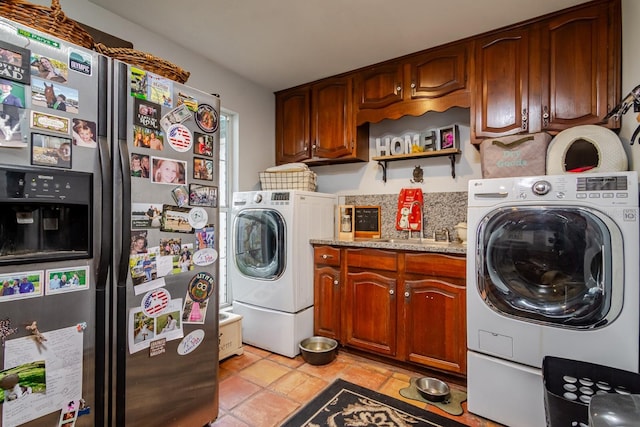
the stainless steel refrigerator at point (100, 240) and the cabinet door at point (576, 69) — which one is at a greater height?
the cabinet door at point (576, 69)

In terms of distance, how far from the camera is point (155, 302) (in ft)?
4.55

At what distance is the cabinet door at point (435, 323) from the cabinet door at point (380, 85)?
157 centimetres

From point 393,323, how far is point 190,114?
1.92m

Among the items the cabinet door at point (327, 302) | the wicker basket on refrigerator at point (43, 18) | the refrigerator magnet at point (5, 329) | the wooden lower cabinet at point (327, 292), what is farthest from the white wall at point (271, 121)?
the refrigerator magnet at point (5, 329)

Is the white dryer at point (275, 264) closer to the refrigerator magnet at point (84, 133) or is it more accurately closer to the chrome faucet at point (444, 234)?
the chrome faucet at point (444, 234)

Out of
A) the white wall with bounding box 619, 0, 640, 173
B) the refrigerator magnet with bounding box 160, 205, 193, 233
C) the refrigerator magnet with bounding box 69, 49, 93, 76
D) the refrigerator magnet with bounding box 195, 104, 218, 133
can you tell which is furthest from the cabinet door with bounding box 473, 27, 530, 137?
the refrigerator magnet with bounding box 69, 49, 93, 76

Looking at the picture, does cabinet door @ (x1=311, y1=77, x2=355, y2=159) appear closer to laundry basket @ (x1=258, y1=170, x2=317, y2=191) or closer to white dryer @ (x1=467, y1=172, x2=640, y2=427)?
laundry basket @ (x1=258, y1=170, x2=317, y2=191)

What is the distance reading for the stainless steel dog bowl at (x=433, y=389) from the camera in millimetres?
1956

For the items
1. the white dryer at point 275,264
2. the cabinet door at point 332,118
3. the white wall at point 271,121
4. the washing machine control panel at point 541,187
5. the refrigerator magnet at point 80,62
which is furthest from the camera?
the cabinet door at point 332,118

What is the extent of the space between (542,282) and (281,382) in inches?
68.0

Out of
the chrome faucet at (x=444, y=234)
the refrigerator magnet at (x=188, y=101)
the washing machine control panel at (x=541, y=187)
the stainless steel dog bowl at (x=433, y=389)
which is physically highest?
the refrigerator magnet at (x=188, y=101)

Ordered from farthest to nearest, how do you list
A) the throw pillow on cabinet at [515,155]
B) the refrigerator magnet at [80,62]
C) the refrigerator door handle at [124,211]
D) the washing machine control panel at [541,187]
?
the throw pillow on cabinet at [515,155] < the washing machine control panel at [541,187] < the refrigerator door handle at [124,211] < the refrigerator magnet at [80,62]

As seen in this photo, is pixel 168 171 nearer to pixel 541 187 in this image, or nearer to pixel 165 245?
pixel 165 245

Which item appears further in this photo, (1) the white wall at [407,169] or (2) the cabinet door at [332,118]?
(2) the cabinet door at [332,118]
